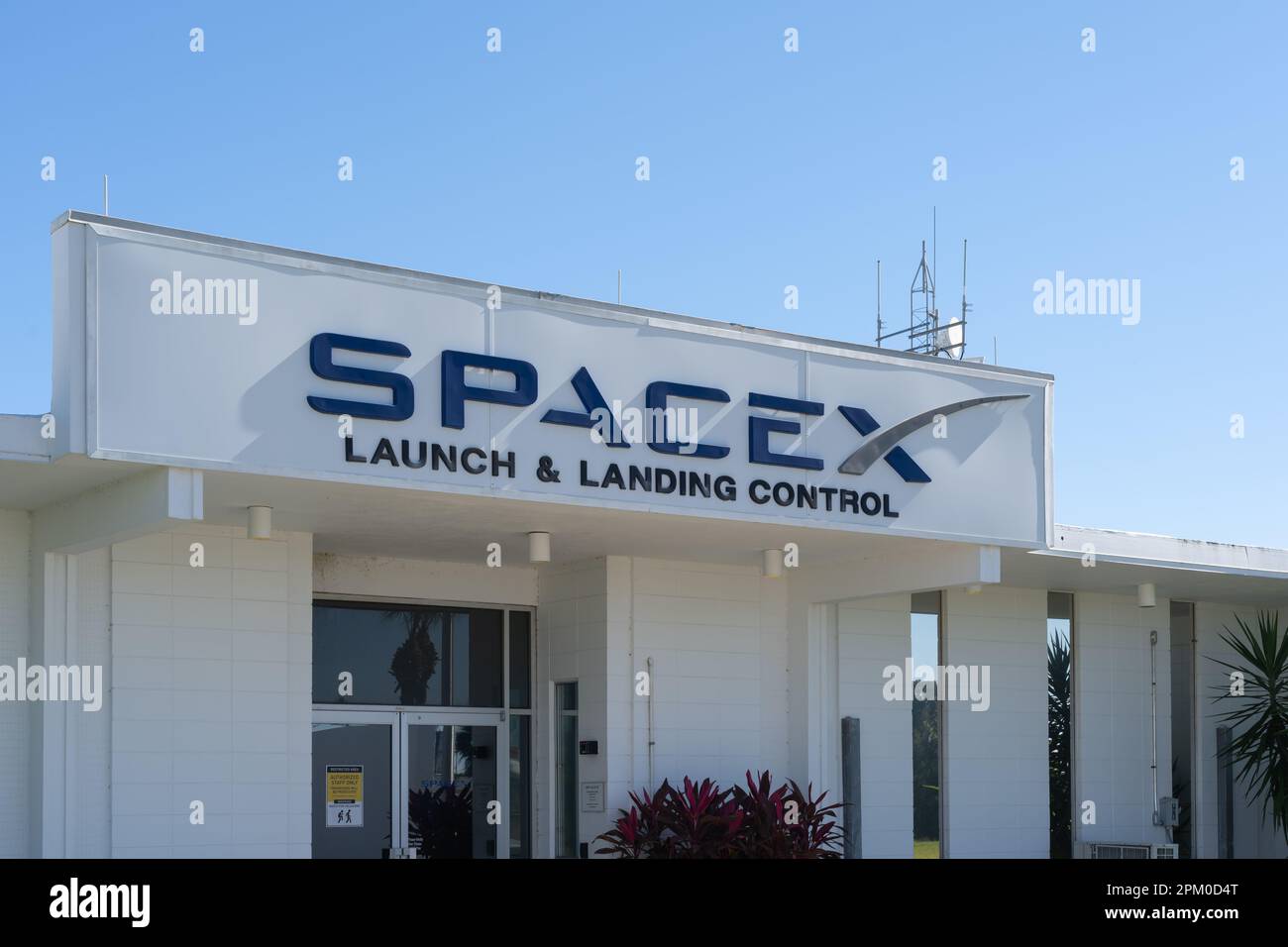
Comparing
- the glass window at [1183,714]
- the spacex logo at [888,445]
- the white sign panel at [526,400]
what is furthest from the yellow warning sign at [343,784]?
the glass window at [1183,714]

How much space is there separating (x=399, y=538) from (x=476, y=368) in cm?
248

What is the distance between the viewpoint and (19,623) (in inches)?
444

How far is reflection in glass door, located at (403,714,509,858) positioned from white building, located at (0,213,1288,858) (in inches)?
1.4

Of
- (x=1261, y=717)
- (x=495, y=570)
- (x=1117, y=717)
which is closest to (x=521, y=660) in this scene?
(x=495, y=570)

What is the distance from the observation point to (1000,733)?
16.6 m

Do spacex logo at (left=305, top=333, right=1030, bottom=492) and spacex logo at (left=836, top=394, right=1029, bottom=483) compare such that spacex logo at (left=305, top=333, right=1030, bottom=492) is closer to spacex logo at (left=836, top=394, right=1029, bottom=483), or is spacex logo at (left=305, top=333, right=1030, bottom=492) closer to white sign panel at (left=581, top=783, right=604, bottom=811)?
spacex logo at (left=836, top=394, right=1029, bottom=483)

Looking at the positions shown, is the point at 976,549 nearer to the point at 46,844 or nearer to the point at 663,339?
the point at 663,339

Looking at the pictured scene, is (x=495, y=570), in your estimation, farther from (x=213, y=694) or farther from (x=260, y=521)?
(x=260, y=521)

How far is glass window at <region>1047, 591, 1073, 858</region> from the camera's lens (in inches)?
676

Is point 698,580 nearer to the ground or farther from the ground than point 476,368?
nearer to the ground

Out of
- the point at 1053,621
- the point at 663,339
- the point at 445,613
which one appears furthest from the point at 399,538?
the point at 1053,621

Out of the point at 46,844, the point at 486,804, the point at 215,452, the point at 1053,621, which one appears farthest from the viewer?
the point at 1053,621

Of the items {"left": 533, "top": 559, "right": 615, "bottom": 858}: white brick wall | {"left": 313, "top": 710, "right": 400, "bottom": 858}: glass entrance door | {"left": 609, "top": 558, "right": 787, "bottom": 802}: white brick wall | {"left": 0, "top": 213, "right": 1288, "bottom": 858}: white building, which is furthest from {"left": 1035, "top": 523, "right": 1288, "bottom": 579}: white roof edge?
{"left": 313, "top": 710, "right": 400, "bottom": 858}: glass entrance door

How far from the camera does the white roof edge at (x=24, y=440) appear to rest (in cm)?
960
